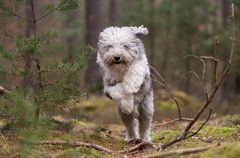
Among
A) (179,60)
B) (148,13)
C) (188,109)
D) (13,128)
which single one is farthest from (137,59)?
(179,60)

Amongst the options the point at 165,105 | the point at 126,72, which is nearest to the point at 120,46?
the point at 126,72

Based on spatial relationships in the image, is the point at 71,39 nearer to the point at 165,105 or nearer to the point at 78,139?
the point at 165,105

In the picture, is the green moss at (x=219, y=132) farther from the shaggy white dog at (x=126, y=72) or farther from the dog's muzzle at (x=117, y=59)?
the dog's muzzle at (x=117, y=59)

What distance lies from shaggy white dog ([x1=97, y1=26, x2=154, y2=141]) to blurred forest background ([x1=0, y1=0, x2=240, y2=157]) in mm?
302

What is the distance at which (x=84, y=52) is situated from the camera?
30.1 ft

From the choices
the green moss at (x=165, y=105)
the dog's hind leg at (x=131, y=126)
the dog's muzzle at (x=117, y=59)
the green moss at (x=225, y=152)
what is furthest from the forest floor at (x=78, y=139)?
the green moss at (x=165, y=105)

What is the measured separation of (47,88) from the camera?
29.5ft

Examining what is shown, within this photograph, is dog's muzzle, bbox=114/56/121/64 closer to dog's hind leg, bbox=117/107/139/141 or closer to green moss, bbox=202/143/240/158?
dog's hind leg, bbox=117/107/139/141

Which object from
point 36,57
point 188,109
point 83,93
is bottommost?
point 188,109

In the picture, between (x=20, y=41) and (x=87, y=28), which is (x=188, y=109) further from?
(x=20, y=41)

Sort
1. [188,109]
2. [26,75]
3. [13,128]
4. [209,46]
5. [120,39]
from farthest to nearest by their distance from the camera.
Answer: [209,46], [188,109], [120,39], [26,75], [13,128]

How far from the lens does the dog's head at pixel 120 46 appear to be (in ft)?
32.7

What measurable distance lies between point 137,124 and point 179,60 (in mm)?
18438

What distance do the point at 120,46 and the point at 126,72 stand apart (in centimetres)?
46
